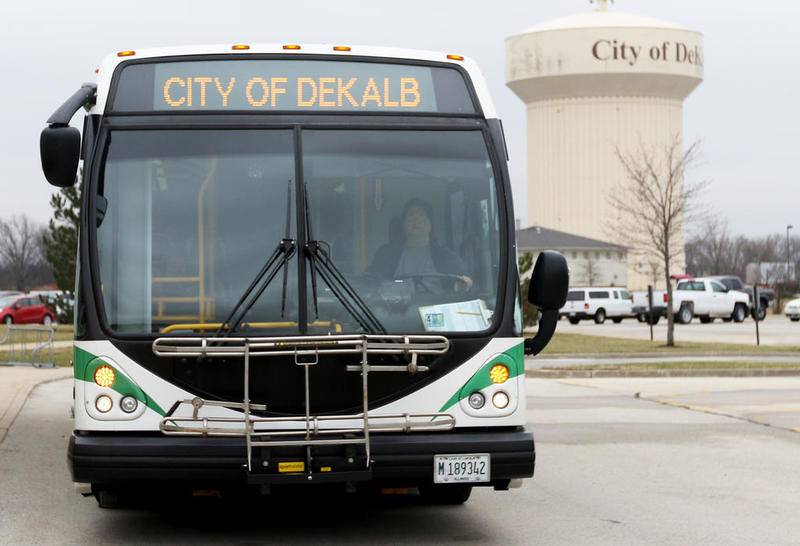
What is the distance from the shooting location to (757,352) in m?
32.3

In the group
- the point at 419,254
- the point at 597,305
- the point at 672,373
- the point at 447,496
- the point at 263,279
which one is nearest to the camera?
the point at 263,279

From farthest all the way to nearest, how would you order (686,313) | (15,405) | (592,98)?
(592,98), (686,313), (15,405)

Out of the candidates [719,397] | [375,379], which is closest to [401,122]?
[375,379]

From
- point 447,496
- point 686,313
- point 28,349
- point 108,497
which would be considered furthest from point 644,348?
point 108,497

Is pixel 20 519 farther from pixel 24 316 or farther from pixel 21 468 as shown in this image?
→ pixel 24 316

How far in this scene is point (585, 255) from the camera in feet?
316

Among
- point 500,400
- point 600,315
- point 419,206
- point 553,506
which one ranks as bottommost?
point 553,506

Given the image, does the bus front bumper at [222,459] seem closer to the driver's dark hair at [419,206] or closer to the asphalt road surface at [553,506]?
the asphalt road surface at [553,506]

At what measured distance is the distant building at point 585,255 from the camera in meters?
94.0

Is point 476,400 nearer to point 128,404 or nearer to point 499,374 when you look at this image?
point 499,374

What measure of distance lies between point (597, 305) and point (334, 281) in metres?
55.7

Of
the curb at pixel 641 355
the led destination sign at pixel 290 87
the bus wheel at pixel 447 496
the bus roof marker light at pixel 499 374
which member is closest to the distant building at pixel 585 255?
the curb at pixel 641 355

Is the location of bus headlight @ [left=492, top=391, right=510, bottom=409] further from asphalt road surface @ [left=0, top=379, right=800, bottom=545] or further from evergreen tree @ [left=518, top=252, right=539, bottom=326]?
evergreen tree @ [left=518, top=252, right=539, bottom=326]

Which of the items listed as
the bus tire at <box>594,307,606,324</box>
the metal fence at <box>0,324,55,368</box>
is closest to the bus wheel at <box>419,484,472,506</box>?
the metal fence at <box>0,324,55,368</box>
